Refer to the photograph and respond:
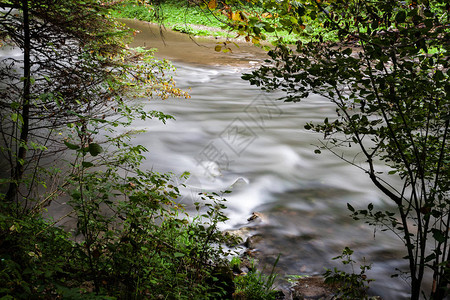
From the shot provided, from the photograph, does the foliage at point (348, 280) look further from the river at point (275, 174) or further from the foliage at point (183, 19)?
the foliage at point (183, 19)

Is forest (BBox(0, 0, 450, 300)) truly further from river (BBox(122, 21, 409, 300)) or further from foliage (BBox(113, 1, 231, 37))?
foliage (BBox(113, 1, 231, 37))

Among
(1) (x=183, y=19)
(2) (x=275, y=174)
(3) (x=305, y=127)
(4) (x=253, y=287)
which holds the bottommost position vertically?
(4) (x=253, y=287)

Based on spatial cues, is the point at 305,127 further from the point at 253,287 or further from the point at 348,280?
the point at 253,287

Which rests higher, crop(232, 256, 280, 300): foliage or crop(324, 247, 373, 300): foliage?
crop(324, 247, 373, 300): foliage

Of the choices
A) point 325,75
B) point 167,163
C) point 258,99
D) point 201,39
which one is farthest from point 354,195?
point 201,39

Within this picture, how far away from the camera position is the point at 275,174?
686 centimetres

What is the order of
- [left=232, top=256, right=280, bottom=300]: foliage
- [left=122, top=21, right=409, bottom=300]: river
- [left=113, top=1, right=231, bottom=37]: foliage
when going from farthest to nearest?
[left=113, top=1, right=231, bottom=37]: foliage
[left=122, top=21, right=409, bottom=300]: river
[left=232, top=256, right=280, bottom=300]: foliage

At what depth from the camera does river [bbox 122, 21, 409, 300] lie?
4.73 m

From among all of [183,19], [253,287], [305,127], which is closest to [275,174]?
[253,287]

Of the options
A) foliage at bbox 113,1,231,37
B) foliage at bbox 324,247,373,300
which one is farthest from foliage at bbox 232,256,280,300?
foliage at bbox 113,1,231,37

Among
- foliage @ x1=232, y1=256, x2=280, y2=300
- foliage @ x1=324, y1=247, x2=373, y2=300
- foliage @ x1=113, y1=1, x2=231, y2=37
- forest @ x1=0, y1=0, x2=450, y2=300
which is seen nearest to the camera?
forest @ x1=0, y1=0, x2=450, y2=300

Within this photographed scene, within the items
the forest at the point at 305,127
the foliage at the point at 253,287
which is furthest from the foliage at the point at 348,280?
the foliage at the point at 253,287

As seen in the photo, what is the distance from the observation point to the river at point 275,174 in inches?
186

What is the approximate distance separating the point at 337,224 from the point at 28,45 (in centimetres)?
436
